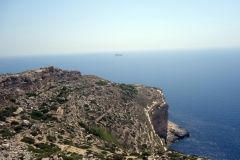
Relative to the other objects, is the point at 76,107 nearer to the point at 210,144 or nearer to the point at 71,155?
the point at 71,155

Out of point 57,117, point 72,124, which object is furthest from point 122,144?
point 57,117

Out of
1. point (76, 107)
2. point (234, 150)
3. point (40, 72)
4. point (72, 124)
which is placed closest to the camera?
Answer: point (72, 124)

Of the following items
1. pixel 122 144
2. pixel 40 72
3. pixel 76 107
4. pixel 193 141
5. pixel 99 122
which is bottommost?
pixel 193 141

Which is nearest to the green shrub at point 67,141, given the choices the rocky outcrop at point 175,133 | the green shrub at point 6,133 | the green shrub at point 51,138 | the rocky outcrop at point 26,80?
the green shrub at point 51,138

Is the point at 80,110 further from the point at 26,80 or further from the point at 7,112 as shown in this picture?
the point at 26,80

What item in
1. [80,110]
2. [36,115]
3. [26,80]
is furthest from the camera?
[26,80]

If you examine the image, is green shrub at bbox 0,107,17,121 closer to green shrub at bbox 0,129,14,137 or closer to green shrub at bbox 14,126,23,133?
green shrub at bbox 14,126,23,133

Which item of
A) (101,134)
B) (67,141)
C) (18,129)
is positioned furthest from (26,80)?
(67,141)

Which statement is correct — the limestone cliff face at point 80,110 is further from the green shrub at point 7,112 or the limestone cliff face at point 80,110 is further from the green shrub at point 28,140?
the green shrub at point 7,112

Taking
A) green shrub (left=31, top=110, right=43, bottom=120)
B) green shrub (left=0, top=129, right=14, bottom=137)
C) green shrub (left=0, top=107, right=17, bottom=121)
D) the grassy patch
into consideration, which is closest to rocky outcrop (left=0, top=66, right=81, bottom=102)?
green shrub (left=0, top=107, right=17, bottom=121)
